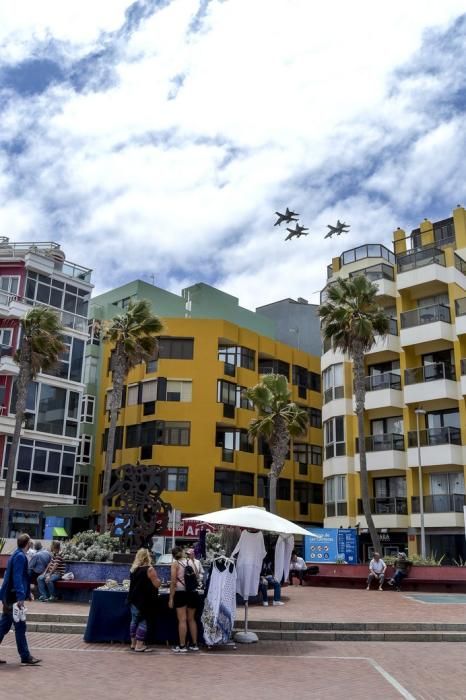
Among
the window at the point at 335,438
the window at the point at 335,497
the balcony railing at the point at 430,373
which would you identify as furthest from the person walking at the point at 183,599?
the window at the point at 335,438

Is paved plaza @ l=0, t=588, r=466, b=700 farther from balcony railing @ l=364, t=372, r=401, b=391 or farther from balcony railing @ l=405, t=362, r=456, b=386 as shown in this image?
balcony railing @ l=364, t=372, r=401, b=391

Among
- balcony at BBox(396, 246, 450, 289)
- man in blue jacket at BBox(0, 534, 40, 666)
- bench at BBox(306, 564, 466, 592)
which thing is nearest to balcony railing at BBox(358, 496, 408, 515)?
bench at BBox(306, 564, 466, 592)

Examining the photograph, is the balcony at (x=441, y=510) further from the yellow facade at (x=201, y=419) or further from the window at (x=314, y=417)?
the window at (x=314, y=417)

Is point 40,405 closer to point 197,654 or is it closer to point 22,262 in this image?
point 22,262

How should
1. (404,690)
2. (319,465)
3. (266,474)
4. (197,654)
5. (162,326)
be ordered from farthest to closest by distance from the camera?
(319,465) → (266,474) → (162,326) → (197,654) → (404,690)

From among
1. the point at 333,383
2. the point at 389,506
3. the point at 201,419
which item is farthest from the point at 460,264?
the point at 201,419

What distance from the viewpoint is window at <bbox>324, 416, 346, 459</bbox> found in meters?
42.9

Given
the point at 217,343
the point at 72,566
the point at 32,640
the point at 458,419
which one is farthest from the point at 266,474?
the point at 32,640

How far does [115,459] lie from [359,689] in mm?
40539

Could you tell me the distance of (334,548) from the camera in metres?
32.2

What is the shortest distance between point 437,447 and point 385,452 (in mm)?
3152

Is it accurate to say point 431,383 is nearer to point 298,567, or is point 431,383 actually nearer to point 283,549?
point 298,567

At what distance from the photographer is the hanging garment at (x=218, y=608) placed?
11.4 meters

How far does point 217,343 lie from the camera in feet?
155
